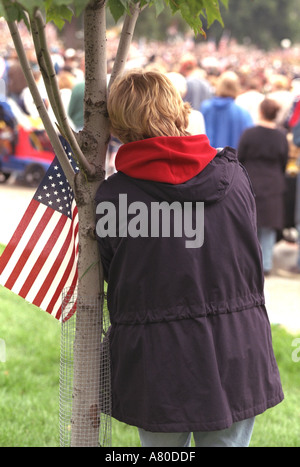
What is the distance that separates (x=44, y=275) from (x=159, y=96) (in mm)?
1015

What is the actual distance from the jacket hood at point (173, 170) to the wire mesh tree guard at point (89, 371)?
569mm

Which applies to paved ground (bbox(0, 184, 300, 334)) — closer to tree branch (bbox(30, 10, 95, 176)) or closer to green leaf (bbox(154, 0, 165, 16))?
tree branch (bbox(30, 10, 95, 176))

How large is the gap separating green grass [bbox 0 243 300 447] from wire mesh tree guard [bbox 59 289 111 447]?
1.12 metres

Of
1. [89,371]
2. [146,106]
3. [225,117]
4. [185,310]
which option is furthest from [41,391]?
[225,117]

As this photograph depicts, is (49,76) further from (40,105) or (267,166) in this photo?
(267,166)

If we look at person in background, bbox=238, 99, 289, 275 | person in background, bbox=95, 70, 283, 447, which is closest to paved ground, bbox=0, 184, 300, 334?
person in background, bbox=238, 99, 289, 275

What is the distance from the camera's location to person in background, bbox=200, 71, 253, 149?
7.68 metres

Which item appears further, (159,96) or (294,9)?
(294,9)

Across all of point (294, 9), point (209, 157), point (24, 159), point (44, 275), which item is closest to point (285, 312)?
point (44, 275)

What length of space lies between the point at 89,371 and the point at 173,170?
33.2 inches

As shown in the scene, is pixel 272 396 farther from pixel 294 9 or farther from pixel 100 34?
pixel 294 9

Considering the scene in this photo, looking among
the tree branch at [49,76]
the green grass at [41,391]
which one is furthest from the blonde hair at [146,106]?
the green grass at [41,391]
